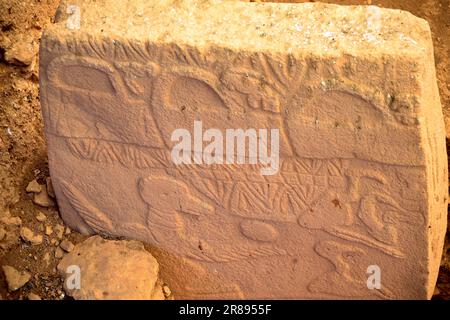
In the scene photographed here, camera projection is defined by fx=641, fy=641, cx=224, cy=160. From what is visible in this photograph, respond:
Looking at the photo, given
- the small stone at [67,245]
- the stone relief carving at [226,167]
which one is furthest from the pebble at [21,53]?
the small stone at [67,245]

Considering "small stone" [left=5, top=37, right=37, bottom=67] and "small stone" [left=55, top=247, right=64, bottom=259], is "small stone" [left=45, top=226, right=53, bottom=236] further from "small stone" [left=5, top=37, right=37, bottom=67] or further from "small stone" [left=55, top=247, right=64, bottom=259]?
"small stone" [left=5, top=37, right=37, bottom=67]

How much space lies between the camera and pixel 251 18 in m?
2.20

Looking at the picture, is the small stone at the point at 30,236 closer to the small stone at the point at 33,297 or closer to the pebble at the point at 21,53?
the small stone at the point at 33,297

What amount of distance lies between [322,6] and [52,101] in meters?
1.04

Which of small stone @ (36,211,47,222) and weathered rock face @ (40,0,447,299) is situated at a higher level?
weathered rock face @ (40,0,447,299)

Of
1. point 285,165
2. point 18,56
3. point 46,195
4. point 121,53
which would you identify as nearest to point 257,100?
point 285,165

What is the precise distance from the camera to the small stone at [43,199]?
279 centimetres

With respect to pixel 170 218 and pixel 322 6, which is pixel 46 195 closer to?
pixel 170 218

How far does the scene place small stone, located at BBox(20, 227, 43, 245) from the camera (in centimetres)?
270

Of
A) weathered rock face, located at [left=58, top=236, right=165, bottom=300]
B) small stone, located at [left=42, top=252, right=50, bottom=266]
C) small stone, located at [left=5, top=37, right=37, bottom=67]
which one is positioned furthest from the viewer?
small stone, located at [left=5, top=37, right=37, bottom=67]

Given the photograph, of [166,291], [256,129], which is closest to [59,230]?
[166,291]

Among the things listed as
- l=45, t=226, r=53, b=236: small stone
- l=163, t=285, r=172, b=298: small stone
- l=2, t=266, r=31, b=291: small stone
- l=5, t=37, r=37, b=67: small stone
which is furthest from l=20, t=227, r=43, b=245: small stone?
l=5, t=37, r=37, b=67: small stone

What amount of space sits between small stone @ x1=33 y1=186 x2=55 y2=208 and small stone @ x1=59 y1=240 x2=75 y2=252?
191mm

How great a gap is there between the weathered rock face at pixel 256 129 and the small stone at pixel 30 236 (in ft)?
0.58
